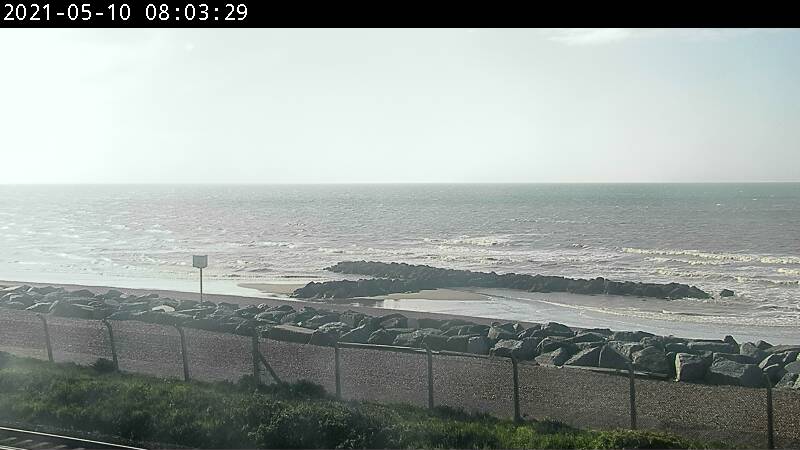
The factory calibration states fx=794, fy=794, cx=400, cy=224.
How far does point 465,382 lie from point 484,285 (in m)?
26.5

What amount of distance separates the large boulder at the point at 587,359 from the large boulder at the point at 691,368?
5.57ft

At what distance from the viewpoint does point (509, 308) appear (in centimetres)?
3266

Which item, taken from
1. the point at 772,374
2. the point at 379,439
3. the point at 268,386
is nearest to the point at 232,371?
the point at 268,386

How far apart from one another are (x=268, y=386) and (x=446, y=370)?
4.15 metres

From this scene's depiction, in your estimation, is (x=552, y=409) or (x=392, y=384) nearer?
(x=552, y=409)

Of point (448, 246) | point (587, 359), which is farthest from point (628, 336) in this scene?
point (448, 246)

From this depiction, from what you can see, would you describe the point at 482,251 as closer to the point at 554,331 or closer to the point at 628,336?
the point at 554,331

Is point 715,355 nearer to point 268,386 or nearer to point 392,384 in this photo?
point 392,384

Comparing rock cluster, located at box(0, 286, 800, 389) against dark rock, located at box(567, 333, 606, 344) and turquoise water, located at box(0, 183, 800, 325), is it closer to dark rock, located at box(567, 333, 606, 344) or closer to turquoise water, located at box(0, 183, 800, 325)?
dark rock, located at box(567, 333, 606, 344)

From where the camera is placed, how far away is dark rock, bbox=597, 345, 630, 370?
1677cm

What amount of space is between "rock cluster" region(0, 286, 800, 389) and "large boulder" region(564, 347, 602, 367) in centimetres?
2

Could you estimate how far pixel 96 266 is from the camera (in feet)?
165
